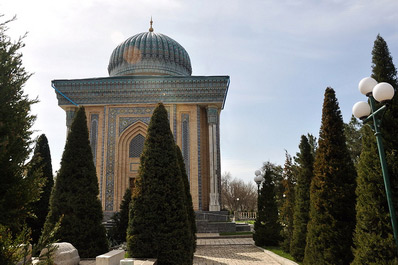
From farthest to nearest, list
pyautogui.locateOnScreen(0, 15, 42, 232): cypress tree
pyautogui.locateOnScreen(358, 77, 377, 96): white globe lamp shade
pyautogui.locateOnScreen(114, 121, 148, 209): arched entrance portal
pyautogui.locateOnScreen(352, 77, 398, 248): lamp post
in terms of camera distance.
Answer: pyautogui.locateOnScreen(114, 121, 148, 209): arched entrance portal → pyautogui.locateOnScreen(358, 77, 377, 96): white globe lamp shade → pyautogui.locateOnScreen(352, 77, 398, 248): lamp post → pyautogui.locateOnScreen(0, 15, 42, 232): cypress tree

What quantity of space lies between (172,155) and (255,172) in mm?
6261

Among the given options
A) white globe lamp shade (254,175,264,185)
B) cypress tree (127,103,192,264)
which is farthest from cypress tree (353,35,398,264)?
white globe lamp shade (254,175,264,185)

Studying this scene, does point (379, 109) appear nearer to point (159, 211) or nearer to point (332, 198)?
point (332, 198)

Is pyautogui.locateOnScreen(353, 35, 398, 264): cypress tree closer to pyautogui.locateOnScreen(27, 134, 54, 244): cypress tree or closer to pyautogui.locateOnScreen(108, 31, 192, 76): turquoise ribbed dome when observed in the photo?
pyautogui.locateOnScreen(27, 134, 54, 244): cypress tree

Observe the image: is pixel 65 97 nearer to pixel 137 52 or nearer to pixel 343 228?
pixel 137 52

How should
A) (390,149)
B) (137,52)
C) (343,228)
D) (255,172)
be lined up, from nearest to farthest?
(390,149) < (343,228) < (255,172) < (137,52)

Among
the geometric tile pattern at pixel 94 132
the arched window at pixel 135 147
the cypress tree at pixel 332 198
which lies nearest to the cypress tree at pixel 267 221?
the cypress tree at pixel 332 198

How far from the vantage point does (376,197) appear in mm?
4762

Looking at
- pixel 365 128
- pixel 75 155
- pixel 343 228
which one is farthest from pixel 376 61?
pixel 75 155

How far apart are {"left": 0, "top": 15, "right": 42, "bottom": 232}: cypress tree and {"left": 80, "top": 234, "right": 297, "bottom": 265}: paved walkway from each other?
4.27 m

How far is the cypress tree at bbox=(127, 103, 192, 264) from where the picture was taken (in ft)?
21.6

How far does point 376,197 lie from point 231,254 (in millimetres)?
6714

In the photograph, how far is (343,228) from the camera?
234 inches

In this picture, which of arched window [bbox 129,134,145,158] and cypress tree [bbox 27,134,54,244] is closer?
cypress tree [bbox 27,134,54,244]
